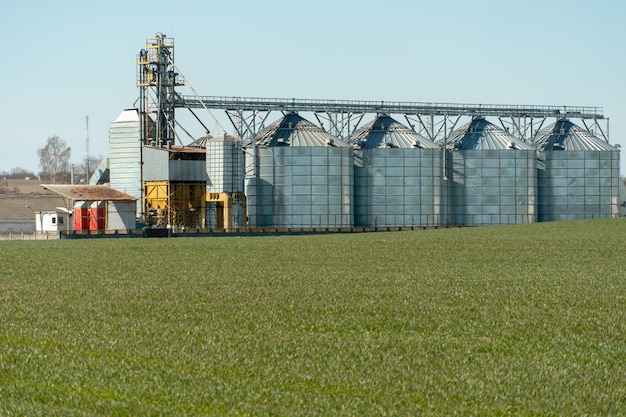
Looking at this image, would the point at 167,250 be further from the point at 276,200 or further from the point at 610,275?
the point at 276,200

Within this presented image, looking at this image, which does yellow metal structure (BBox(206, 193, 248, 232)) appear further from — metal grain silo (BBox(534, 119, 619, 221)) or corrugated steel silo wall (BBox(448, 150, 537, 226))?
metal grain silo (BBox(534, 119, 619, 221))

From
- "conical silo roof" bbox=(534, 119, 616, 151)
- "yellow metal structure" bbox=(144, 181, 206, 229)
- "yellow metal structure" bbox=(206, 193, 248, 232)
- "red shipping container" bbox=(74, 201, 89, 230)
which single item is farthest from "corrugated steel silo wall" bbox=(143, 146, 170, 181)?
"conical silo roof" bbox=(534, 119, 616, 151)

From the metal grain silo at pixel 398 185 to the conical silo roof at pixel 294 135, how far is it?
141 inches

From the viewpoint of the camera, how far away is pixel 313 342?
16750mm

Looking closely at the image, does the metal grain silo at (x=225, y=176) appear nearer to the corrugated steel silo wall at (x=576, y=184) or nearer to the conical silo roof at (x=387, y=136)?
the conical silo roof at (x=387, y=136)

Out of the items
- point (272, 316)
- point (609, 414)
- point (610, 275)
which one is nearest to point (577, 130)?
point (610, 275)

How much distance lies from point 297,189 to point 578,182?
2771cm

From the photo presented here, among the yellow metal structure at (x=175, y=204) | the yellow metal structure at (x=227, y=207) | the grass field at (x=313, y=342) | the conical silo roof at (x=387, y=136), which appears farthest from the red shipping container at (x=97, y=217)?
the grass field at (x=313, y=342)

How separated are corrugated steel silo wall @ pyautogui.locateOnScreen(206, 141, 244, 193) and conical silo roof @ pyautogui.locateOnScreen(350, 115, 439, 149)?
1446 cm

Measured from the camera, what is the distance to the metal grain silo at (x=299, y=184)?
87562mm

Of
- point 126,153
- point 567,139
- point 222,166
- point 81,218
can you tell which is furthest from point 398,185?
point 81,218

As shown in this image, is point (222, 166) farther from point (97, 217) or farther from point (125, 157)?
point (125, 157)

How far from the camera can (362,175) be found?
303 ft

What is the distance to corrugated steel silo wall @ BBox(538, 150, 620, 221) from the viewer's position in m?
97.9
